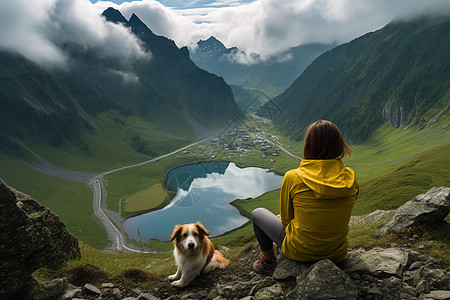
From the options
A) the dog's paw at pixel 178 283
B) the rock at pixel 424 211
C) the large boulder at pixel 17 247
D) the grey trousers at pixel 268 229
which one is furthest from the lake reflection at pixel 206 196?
the large boulder at pixel 17 247

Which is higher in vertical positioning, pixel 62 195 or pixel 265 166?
pixel 62 195

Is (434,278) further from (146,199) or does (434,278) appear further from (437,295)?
(146,199)

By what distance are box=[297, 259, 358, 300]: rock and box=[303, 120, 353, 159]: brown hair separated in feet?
7.72

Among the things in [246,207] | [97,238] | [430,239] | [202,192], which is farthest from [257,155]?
[430,239]

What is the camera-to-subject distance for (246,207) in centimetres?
9538

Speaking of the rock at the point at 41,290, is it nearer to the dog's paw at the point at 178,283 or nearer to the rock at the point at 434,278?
the dog's paw at the point at 178,283

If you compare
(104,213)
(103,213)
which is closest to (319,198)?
(104,213)

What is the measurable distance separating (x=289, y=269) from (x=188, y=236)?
3194 millimetres

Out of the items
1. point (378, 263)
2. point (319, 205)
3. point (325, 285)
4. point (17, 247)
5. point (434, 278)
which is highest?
point (17, 247)

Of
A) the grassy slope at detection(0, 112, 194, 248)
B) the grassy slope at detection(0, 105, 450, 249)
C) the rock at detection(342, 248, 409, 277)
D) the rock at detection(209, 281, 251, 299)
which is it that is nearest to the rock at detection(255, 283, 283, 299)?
the rock at detection(209, 281, 251, 299)

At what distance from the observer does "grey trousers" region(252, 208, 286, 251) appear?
6.46 metres

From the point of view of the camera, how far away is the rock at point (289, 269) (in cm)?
605

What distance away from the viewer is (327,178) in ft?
17.0

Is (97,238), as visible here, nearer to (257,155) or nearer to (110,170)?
(110,170)
